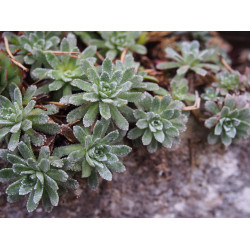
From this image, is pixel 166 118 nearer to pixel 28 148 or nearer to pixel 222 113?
pixel 222 113

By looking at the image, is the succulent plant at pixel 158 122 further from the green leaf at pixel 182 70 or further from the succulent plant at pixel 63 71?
the succulent plant at pixel 63 71

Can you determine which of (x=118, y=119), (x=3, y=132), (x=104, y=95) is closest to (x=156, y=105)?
(x=118, y=119)

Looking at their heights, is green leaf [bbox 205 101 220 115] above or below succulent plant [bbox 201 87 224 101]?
below

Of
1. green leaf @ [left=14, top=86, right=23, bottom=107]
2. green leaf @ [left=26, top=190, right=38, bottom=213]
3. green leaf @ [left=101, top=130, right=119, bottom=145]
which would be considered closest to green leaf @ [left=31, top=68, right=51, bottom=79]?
green leaf @ [left=14, top=86, right=23, bottom=107]

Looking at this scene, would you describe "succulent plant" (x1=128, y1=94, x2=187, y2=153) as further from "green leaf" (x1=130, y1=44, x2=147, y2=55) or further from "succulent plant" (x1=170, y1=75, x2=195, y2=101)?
"green leaf" (x1=130, y1=44, x2=147, y2=55)

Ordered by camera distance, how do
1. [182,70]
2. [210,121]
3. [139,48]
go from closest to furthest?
[210,121], [182,70], [139,48]

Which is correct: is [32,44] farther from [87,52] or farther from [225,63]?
[225,63]

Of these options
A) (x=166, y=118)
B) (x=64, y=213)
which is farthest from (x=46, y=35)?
(x=64, y=213)
